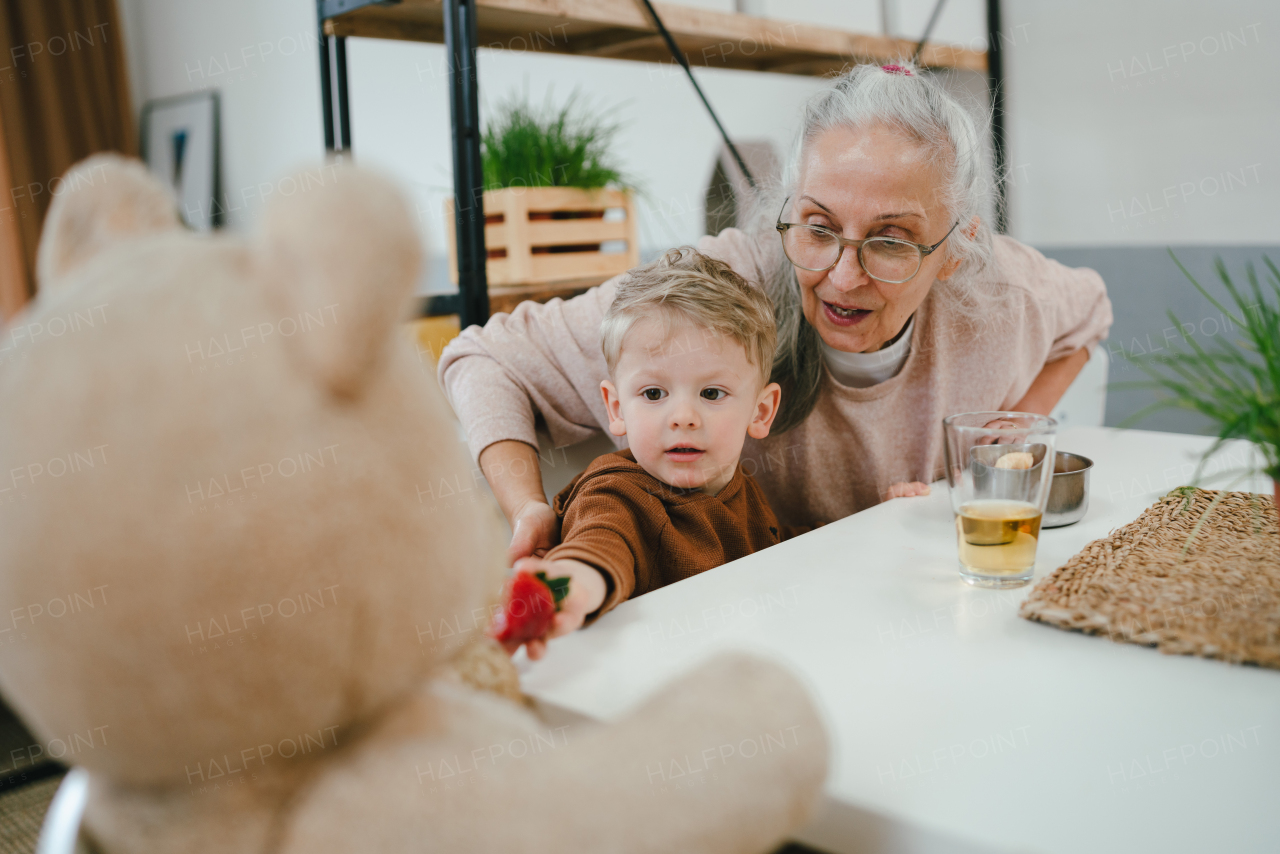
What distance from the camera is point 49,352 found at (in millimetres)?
334

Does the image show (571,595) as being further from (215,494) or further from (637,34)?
(637,34)

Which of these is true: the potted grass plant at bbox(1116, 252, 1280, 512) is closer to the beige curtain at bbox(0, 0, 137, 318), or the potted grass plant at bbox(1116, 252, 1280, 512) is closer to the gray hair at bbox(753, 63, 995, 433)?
the gray hair at bbox(753, 63, 995, 433)

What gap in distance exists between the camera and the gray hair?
115cm

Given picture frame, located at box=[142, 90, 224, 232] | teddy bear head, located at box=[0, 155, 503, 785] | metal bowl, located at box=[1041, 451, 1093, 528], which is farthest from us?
picture frame, located at box=[142, 90, 224, 232]

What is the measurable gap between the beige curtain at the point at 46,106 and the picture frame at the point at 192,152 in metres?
0.15

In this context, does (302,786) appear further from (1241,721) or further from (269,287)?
(1241,721)

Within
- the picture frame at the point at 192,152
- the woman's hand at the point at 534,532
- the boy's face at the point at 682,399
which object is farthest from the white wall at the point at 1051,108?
the woman's hand at the point at 534,532

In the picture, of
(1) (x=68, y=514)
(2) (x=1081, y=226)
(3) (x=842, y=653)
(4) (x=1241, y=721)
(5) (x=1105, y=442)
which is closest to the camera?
(1) (x=68, y=514)

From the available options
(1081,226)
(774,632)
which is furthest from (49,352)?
(1081,226)

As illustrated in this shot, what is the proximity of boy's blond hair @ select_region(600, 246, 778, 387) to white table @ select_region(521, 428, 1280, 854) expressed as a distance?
26cm

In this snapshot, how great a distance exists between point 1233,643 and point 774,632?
0.31 m

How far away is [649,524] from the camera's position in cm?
93

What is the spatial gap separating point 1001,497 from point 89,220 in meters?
0.70

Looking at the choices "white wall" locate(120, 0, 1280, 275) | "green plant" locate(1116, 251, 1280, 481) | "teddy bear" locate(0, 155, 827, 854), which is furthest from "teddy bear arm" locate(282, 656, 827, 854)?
"white wall" locate(120, 0, 1280, 275)
